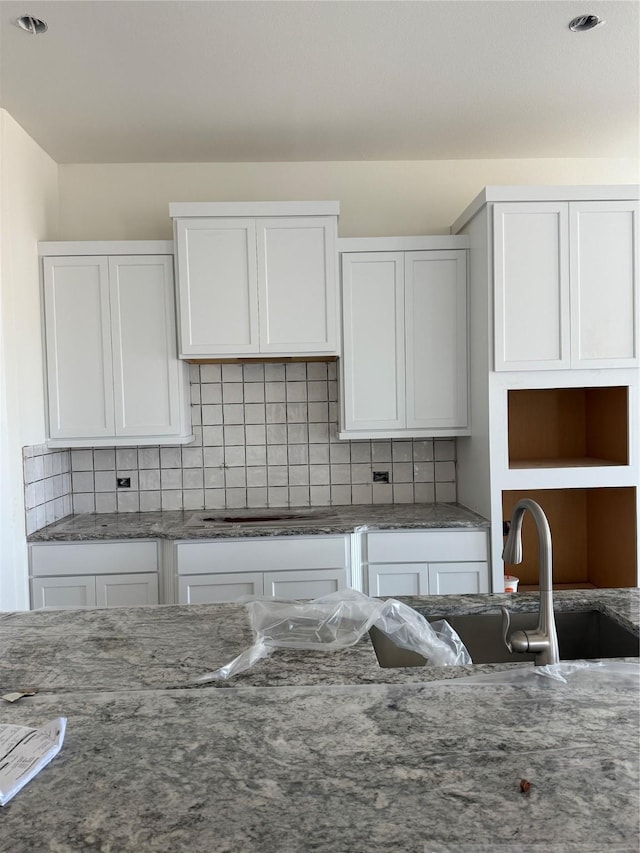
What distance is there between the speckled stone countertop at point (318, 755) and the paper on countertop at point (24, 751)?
0.06 feet

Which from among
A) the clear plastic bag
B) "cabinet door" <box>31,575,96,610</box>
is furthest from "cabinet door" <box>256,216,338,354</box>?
the clear plastic bag

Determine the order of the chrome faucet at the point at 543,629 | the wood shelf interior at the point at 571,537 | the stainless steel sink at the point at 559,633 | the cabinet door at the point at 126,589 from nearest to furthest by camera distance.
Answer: the chrome faucet at the point at 543,629 < the stainless steel sink at the point at 559,633 < the cabinet door at the point at 126,589 < the wood shelf interior at the point at 571,537

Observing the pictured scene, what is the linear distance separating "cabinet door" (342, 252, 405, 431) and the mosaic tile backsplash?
342 mm

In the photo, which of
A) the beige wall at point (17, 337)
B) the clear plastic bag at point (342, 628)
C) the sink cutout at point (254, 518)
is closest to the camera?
the clear plastic bag at point (342, 628)

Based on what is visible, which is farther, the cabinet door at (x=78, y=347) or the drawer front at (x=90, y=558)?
the cabinet door at (x=78, y=347)

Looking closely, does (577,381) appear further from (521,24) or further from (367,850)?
(367,850)

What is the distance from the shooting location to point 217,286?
2.93 metres

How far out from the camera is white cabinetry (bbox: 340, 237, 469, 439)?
3014 mm

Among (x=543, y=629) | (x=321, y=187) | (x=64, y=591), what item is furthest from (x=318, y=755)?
(x=321, y=187)

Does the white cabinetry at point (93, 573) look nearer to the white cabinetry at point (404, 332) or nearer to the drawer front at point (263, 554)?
the drawer front at point (263, 554)

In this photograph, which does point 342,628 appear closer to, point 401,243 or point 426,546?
point 426,546

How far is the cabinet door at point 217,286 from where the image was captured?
2910mm

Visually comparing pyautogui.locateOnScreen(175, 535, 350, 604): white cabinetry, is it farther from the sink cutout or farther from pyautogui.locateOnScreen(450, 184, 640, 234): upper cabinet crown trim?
pyautogui.locateOnScreen(450, 184, 640, 234): upper cabinet crown trim

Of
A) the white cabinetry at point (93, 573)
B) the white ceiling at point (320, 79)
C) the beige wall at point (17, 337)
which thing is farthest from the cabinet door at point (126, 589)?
the white ceiling at point (320, 79)
